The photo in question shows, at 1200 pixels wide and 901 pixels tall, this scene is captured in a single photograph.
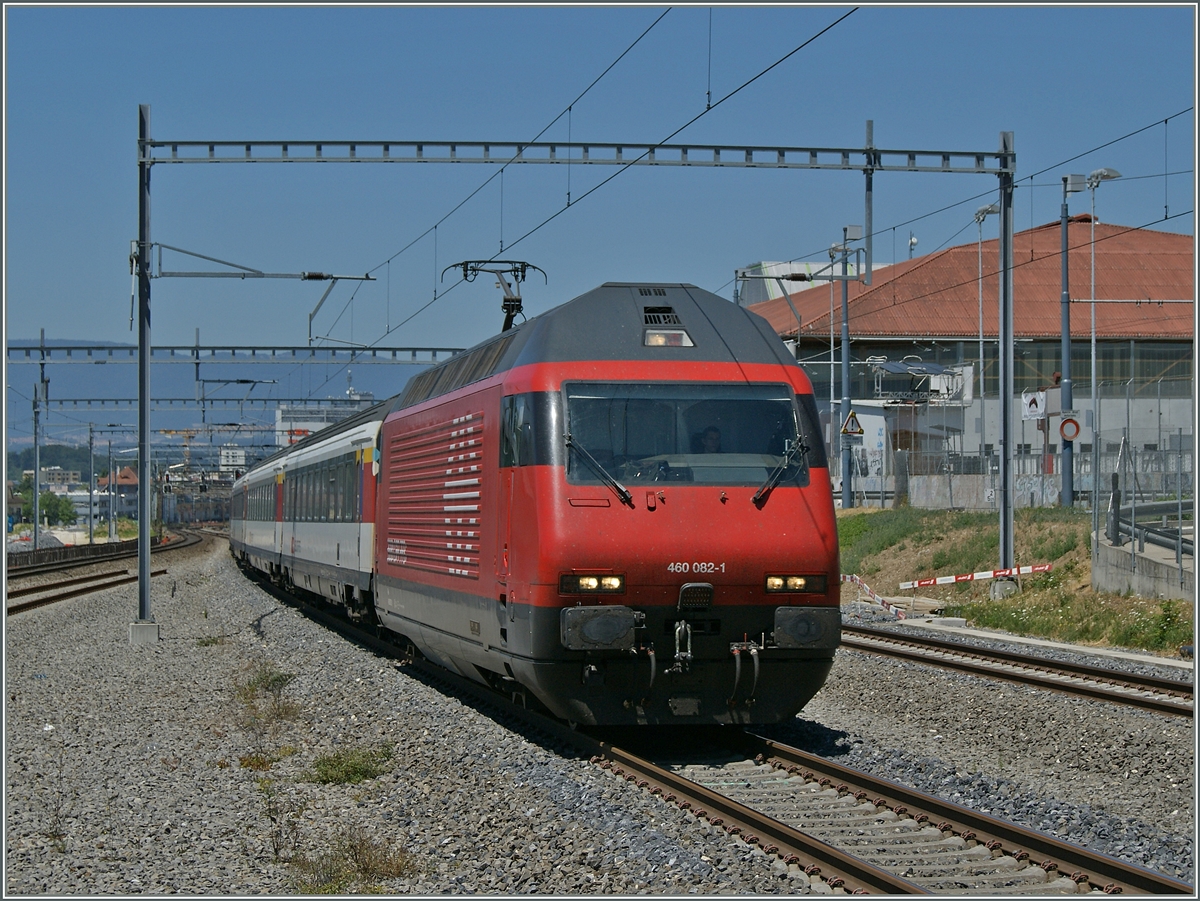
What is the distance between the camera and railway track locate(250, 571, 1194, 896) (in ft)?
22.0

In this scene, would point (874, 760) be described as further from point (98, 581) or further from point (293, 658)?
point (98, 581)

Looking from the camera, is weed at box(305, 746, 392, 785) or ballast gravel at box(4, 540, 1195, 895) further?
weed at box(305, 746, 392, 785)

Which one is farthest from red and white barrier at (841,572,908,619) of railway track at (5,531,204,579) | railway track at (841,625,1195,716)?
railway track at (5,531,204,579)

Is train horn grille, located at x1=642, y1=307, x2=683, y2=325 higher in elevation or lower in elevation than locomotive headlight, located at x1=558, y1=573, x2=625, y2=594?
higher

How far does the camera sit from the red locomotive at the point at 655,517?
9984 millimetres

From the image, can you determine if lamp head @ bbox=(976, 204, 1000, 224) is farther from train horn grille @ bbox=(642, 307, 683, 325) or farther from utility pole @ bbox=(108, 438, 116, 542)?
utility pole @ bbox=(108, 438, 116, 542)

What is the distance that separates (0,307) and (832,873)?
733 centimetres

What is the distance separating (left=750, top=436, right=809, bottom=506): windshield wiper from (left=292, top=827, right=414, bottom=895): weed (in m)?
3.92

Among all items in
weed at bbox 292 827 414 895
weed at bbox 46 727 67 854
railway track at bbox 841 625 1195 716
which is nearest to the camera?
weed at bbox 292 827 414 895

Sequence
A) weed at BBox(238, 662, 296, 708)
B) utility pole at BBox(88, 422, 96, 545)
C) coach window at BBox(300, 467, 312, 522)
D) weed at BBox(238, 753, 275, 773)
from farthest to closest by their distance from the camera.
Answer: utility pole at BBox(88, 422, 96, 545) < coach window at BBox(300, 467, 312, 522) < weed at BBox(238, 662, 296, 708) < weed at BBox(238, 753, 275, 773)

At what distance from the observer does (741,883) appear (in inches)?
272

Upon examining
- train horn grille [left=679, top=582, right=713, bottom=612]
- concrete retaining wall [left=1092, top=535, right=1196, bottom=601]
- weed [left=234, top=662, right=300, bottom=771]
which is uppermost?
train horn grille [left=679, top=582, right=713, bottom=612]

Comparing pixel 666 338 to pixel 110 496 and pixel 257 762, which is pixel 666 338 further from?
pixel 110 496

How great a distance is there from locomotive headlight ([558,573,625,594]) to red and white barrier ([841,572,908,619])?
15615mm
